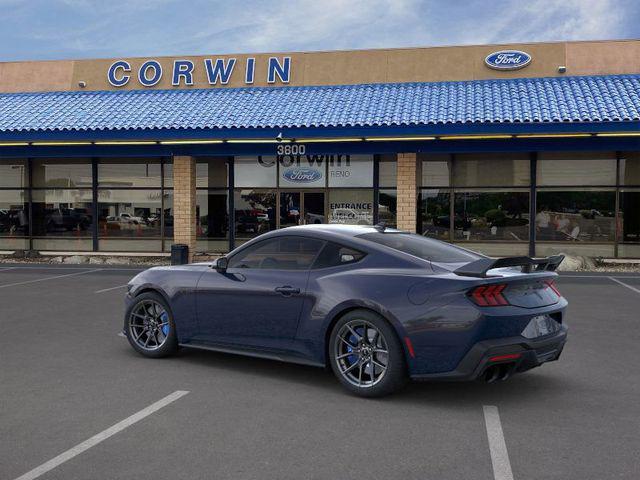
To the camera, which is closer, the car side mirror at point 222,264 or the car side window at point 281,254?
the car side window at point 281,254

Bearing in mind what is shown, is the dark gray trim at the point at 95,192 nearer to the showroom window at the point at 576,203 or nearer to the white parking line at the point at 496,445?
the showroom window at the point at 576,203

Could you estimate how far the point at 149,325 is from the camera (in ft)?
24.2

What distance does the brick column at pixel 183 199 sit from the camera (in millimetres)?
20484

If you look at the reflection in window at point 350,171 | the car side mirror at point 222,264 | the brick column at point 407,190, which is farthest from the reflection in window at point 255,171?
the car side mirror at point 222,264

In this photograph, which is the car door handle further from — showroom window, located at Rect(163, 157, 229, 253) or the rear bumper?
showroom window, located at Rect(163, 157, 229, 253)

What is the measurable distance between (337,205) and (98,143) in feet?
24.5

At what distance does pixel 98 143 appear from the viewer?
20422mm

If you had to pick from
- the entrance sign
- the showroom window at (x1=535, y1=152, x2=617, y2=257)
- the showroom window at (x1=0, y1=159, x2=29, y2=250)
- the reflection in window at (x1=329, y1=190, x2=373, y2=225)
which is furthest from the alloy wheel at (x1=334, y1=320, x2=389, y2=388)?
the showroom window at (x1=0, y1=159, x2=29, y2=250)

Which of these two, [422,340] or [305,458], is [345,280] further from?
[305,458]

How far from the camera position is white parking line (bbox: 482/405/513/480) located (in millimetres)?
4086

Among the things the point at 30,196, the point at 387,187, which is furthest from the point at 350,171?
the point at 30,196

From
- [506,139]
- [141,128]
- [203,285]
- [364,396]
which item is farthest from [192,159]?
[364,396]

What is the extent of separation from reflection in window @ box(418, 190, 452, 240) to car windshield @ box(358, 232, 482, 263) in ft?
45.7

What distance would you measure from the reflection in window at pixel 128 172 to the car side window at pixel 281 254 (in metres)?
16.1
